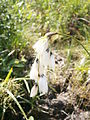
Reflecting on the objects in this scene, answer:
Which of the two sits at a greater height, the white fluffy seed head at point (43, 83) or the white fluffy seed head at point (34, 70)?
the white fluffy seed head at point (34, 70)

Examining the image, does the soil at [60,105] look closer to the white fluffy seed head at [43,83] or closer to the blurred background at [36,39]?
the blurred background at [36,39]

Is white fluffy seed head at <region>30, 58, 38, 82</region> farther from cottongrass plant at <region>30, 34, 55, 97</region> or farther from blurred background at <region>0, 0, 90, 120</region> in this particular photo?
blurred background at <region>0, 0, 90, 120</region>

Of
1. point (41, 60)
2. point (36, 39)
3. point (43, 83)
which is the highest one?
point (41, 60)

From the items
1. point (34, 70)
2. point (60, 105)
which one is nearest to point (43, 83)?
point (34, 70)

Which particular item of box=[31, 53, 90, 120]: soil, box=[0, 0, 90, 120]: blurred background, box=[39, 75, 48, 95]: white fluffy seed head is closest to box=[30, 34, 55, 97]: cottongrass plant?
box=[39, 75, 48, 95]: white fluffy seed head

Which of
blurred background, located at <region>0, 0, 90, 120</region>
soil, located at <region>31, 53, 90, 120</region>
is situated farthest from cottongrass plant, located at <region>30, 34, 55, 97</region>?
soil, located at <region>31, 53, 90, 120</region>

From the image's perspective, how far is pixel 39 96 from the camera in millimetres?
2473

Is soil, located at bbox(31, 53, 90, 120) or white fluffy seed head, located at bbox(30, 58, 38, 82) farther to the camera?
soil, located at bbox(31, 53, 90, 120)

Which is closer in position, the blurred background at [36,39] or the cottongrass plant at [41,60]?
the cottongrass plant at [41,60]

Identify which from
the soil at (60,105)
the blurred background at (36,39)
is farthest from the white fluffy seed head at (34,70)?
the soil at (60,105)

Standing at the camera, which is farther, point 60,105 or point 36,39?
point 36,39

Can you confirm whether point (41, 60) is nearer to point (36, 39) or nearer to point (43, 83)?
point (43, 83)

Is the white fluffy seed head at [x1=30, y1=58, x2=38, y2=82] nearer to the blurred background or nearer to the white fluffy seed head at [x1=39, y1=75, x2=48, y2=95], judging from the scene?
the white fluffy seed head at [x1=39, y1=75, x2=48, y2=95]

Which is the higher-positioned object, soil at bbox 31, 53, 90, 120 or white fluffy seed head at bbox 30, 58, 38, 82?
white fluffy seed head at bbox 30, 58, 38, 82
